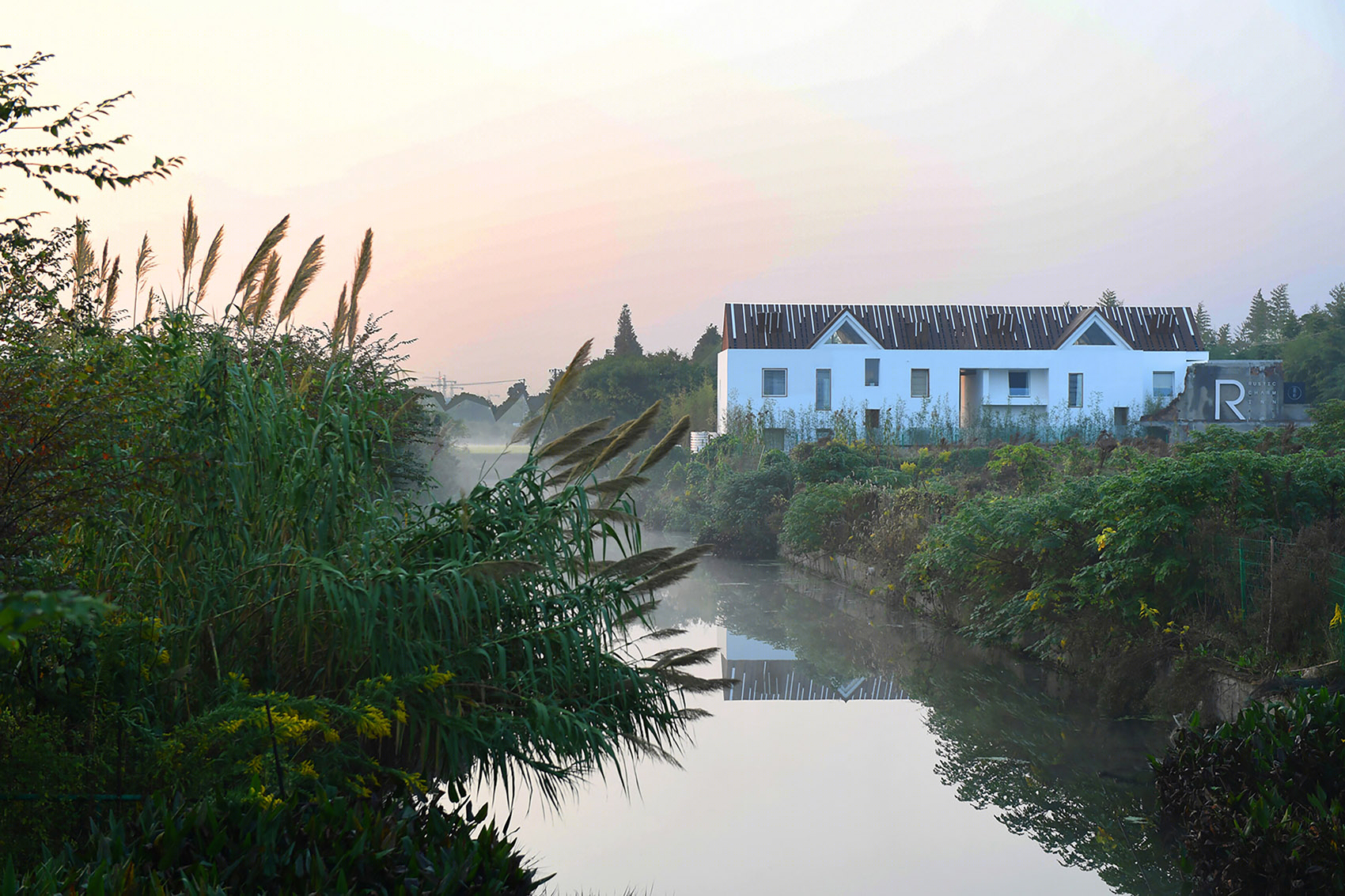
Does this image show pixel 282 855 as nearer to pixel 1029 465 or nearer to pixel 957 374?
pixel 1029 465

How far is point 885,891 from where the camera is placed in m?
4.18

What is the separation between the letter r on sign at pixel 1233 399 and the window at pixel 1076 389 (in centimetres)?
445

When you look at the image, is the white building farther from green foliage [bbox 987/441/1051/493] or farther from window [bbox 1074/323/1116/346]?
green foliage [bbox 987/441/1051/493]

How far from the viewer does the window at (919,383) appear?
33375 mm

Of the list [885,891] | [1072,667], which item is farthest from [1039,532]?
[885,891]

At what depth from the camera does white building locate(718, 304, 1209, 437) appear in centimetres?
3241

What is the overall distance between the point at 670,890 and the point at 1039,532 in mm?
4835

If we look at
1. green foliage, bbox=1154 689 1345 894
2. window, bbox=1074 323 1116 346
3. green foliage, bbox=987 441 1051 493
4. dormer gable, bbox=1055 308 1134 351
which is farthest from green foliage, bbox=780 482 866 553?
window, bbox=1074 323 1116 346

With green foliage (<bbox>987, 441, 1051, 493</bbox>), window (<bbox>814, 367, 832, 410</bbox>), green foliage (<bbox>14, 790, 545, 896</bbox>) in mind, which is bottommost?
green foliage (<bbox>14, 790, 545, 896</bbox>)

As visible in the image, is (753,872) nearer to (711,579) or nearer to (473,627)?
(473,627)

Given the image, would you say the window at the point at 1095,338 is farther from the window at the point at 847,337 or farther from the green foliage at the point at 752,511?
the green foliage at the point at 752,511

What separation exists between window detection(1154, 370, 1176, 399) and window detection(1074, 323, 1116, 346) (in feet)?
6.16

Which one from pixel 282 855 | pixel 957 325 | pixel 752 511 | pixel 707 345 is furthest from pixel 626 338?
pixel 282 855

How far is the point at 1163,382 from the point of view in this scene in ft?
112
